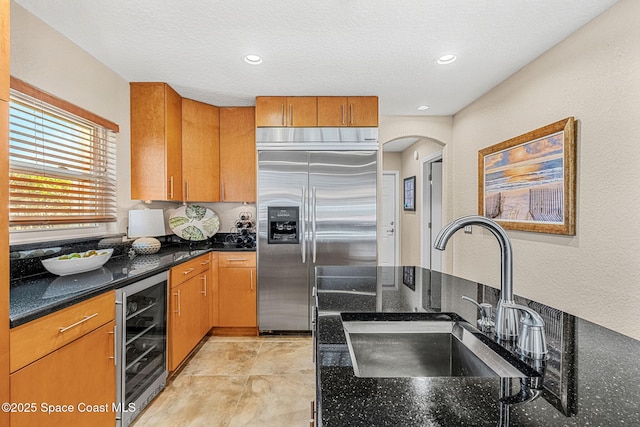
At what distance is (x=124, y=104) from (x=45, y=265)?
5.33 ft

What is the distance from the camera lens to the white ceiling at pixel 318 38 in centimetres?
180

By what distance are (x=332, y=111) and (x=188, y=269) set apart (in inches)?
79.3

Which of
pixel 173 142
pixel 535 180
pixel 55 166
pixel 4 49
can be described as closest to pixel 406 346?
pixel 4 49

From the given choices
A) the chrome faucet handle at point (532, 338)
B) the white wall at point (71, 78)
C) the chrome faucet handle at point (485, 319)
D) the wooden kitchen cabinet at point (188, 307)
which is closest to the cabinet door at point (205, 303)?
the wooden kitchen cabinet at point (188, 307)

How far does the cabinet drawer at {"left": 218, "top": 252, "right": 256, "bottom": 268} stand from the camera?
321 centimetres

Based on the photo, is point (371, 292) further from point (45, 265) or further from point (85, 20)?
point (85, 20)

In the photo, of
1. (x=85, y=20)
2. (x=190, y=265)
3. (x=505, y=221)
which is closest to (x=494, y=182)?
(x=505, y=221)

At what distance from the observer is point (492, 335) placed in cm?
93

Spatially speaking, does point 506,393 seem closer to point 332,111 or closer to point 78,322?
point 78,322

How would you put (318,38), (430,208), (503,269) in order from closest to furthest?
(503,269)
(318,38)
(430,208)

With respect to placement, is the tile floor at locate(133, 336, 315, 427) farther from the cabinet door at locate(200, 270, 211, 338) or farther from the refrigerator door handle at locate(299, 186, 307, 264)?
the refrigerator door handle at locate(299, 186, 307, 264)

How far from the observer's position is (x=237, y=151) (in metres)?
3.50

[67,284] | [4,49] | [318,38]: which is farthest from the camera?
[318,38]

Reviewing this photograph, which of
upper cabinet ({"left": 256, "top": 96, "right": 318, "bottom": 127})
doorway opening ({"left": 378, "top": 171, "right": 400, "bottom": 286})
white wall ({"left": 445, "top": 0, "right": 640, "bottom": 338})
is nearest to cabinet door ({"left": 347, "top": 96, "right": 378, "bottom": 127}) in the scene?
upper cabinet ({"left": 256, "top": 96, "right": 318, "bottom": 127})
